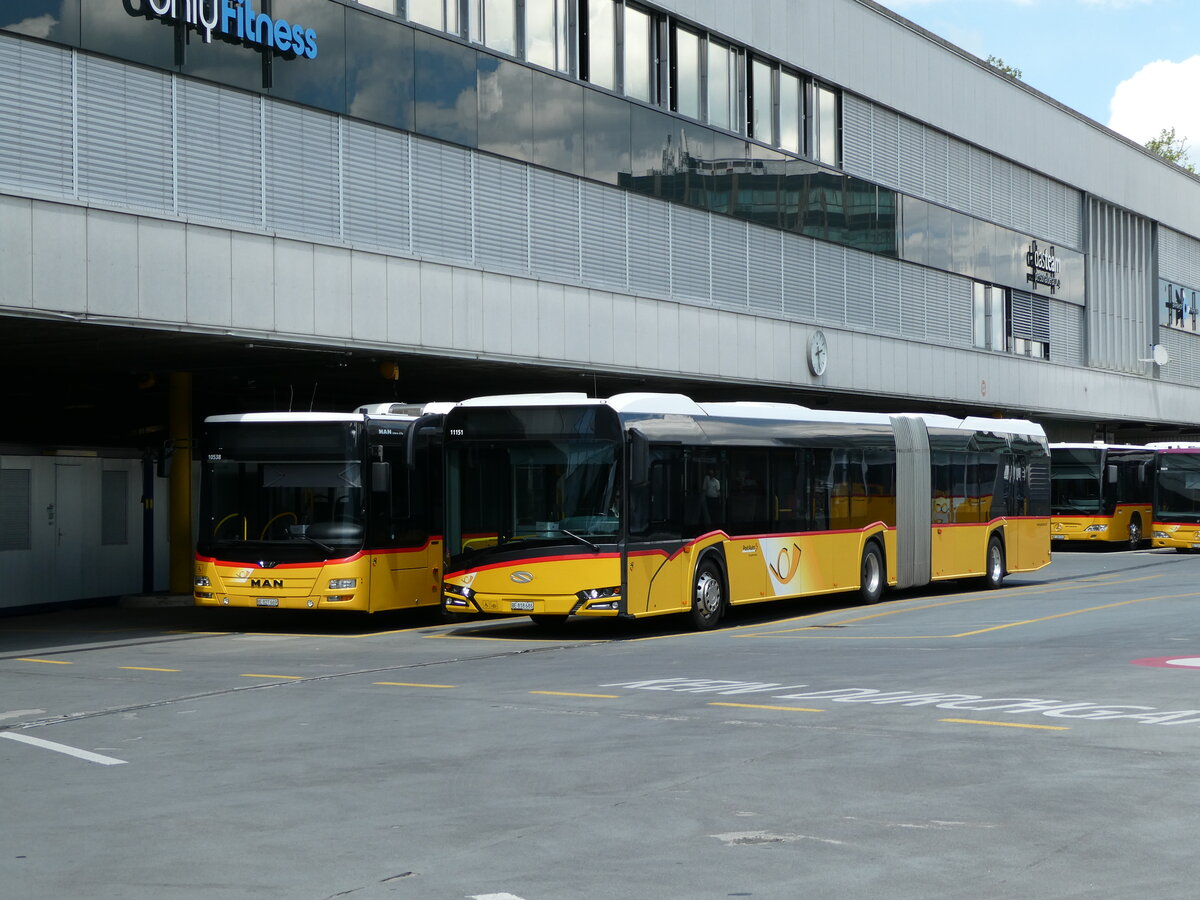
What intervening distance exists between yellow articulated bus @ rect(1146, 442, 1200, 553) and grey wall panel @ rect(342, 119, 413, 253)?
25232 mm

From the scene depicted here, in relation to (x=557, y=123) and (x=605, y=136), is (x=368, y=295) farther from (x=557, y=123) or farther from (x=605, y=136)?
(x=605, y=136)

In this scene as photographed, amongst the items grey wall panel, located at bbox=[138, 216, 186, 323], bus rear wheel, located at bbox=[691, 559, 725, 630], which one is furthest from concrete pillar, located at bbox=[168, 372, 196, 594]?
bus rear wheel, located at bbox=[691, 559, 725, 630]

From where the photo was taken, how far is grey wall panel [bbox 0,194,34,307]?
1800 cm

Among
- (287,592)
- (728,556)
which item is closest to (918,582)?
(728,556)

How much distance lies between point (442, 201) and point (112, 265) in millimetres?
8094

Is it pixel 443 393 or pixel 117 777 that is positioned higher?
pixel 443 393

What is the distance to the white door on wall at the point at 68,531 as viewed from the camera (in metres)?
26.8

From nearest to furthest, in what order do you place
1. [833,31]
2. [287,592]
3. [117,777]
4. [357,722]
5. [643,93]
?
1. [117,777]
2. [357,722]
3. [287,592]
4. [643,93]
5. [833,31]

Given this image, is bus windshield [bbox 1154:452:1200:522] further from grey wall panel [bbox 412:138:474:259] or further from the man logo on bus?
grey wall panel [bbox 412:138:474:259]

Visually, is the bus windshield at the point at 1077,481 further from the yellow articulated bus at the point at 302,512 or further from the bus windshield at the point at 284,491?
the bus windshield at the point at 284,491

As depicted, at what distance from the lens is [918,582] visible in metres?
27.3

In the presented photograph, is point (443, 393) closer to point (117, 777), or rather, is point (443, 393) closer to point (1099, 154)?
point (117, 777)

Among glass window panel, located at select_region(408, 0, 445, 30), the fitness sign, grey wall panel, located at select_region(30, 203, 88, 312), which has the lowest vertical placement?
grey wall panel, located at select_region(30, 203, 88, 312)

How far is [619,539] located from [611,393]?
14319 mm
